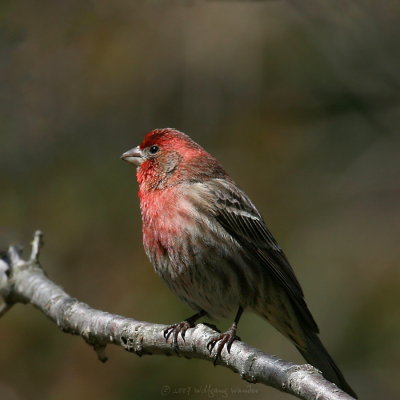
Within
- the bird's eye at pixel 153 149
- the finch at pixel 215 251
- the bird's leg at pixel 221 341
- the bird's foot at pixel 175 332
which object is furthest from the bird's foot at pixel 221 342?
the bird's eye at pixel 153 149

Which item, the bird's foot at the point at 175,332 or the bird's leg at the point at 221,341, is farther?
the bird's foot at the point at 175,332

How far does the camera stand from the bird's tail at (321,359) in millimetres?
6441

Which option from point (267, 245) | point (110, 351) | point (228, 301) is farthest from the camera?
point (110, 351)

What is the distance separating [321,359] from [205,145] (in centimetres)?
409

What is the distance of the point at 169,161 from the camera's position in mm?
7305

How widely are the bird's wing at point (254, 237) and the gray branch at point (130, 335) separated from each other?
1333 mm

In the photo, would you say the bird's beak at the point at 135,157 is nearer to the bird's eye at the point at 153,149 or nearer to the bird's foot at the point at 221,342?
the bird's eye at the point at 153,149

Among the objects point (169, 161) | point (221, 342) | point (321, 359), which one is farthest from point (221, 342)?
point (169, 161)

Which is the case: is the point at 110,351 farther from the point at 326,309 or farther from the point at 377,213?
the point at 377,213

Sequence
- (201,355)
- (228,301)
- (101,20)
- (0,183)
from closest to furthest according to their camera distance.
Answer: (201,355), (228,301), (0,183), (101,20)

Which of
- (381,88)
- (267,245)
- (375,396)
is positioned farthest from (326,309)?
(381,88)

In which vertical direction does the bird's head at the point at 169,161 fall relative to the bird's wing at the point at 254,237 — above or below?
above

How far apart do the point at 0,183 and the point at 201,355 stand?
4707mm

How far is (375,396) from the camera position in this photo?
312 inches
